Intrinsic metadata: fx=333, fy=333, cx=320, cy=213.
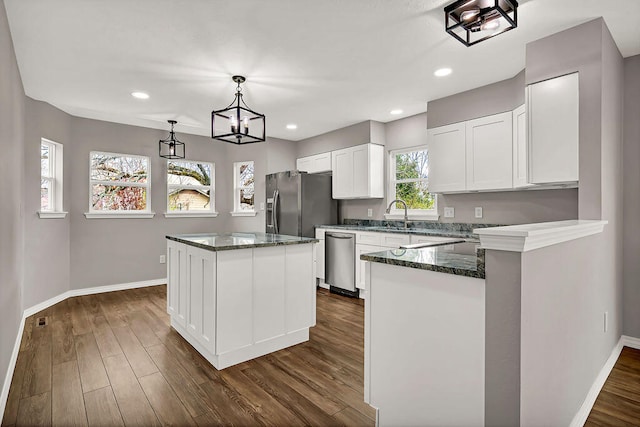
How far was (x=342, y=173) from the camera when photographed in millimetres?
5082

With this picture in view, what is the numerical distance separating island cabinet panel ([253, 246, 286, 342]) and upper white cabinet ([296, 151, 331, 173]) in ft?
9.56

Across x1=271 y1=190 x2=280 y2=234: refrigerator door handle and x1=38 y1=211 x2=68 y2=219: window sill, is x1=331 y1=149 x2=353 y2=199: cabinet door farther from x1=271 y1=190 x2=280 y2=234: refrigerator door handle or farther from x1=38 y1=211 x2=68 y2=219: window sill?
x1=38 y1=211 x2=68 y2=219: window sill

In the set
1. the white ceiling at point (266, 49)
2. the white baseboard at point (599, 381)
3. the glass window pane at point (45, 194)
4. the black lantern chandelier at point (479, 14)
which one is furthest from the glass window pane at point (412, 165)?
the glass window pane at point (45, 194)

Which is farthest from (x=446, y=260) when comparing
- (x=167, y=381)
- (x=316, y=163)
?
(x=316, y=163)

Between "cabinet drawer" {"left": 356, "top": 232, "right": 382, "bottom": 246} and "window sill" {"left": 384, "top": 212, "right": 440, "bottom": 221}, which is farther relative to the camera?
"window sill" {"left": 384, "top": 212, "right": 440, "bottom": 221}

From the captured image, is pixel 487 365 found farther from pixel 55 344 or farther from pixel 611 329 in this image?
pixel 55 344

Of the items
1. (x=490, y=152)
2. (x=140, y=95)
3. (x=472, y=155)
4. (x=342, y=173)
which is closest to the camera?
(x=490, y=152)

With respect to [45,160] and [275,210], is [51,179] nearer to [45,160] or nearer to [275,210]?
[45,160]

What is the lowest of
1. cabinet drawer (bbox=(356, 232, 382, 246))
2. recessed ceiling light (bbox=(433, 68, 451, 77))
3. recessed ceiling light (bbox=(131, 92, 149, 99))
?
cabinet drawer (bbox=(356, 232, 382, 246))

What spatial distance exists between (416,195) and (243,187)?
3117 millimetres

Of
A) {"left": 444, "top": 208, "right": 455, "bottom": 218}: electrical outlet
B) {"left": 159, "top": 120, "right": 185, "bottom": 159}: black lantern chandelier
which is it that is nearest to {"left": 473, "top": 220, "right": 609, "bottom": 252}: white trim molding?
{"left": 444, "top": 208, "right": 455, "bottom": 218}: electrical outlet

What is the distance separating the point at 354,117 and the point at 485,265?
3.70 metres

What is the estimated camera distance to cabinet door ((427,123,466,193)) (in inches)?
144

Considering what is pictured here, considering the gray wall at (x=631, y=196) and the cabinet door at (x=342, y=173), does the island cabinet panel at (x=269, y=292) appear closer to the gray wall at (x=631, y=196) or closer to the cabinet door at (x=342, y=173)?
the cabinet door at (x=342, y=173)
